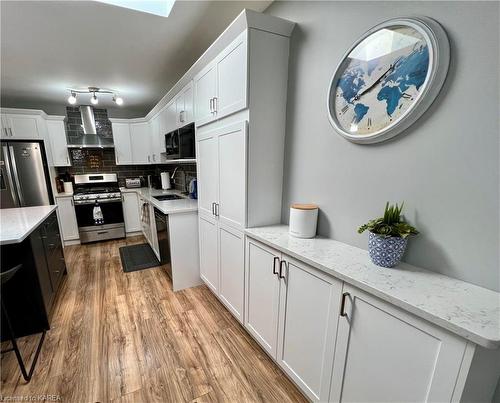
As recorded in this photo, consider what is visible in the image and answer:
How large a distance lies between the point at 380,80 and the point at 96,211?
4.50 metres

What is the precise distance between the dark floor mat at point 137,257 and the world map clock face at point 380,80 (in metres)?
3.08

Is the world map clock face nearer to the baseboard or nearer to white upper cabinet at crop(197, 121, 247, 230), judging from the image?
white upper cabinet at crop(197, 121, 247, 230)

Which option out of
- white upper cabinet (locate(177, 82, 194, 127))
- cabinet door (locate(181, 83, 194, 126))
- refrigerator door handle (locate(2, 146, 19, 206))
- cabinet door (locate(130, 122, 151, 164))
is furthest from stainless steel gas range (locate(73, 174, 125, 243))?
cabinet door (locate(181, 83, 194, 126))

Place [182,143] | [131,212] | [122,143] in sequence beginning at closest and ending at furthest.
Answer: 1. [182,143]
2. [131,212]
3. [122,143]

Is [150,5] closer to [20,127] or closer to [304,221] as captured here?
[304,221]

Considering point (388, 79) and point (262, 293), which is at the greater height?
point (388, 79)

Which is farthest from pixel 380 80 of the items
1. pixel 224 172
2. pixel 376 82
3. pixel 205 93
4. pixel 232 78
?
pixel 205 93

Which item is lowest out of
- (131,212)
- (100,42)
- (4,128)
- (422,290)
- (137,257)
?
(137,257)

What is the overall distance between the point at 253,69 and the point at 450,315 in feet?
5.35

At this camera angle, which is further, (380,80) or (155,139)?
(155,139)

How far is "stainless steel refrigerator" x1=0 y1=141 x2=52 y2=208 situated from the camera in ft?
10.9

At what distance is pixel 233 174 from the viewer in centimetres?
176

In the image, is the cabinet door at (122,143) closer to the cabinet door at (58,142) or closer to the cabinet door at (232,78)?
the cabinet door at (58,142)

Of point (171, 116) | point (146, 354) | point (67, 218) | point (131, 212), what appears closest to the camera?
point (146, 354)
